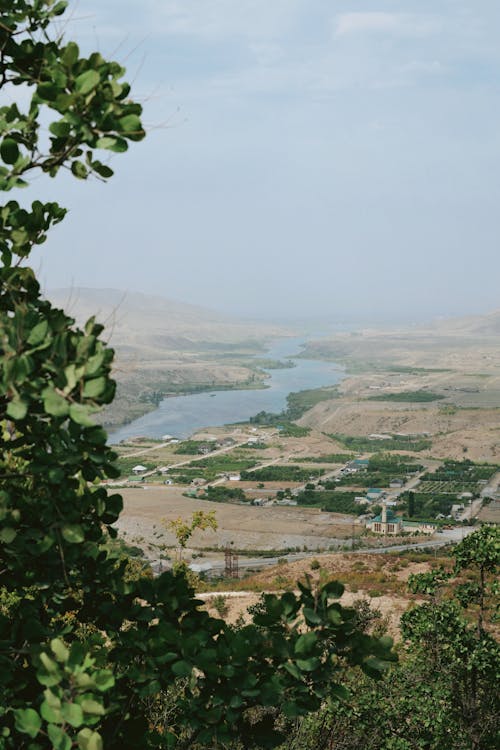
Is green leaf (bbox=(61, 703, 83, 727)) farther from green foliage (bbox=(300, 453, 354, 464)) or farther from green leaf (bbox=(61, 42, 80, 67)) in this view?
green foliage (bbox=(300, 453, 354, 464))

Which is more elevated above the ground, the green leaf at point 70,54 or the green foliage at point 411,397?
the green leaf at point 70,54

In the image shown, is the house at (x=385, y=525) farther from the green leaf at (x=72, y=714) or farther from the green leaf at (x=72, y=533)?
the green leaf at (x=72, y=714)

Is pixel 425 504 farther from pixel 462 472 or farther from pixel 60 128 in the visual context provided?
pixel 60 128

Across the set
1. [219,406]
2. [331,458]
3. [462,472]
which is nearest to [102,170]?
[462,472]

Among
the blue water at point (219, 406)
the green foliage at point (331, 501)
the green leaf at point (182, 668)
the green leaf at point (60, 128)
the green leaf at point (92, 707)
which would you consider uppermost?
the green leaf at point (60, 128)

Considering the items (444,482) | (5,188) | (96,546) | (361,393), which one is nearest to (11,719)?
(96,546)

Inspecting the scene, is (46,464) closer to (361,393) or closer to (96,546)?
(96,546)

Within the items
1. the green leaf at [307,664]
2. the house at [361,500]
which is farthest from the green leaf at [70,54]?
the house at [361,500]
